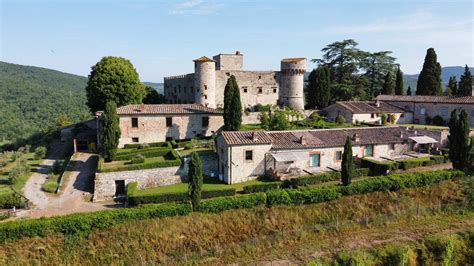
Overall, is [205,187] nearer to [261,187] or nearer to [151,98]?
[261,187]

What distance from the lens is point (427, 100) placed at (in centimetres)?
4628

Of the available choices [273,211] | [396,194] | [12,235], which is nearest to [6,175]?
[12,235]

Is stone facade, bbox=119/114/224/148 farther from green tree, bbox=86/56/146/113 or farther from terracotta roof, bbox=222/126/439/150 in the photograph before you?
terracotta roof, bbox=222/126/439/150

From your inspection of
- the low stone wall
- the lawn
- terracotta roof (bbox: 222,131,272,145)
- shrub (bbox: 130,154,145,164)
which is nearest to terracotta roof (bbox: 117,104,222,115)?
shrub (bbox: 130,154,145,164)

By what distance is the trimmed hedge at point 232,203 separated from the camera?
22.1 m

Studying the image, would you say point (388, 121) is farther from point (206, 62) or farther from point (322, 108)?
point (206, 62)

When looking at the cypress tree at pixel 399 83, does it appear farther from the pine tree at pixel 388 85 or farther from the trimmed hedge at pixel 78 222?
the trimmed hedge at pixel 78 222

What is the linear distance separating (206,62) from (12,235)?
3293 cm

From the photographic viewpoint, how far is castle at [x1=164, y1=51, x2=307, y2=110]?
165 feet

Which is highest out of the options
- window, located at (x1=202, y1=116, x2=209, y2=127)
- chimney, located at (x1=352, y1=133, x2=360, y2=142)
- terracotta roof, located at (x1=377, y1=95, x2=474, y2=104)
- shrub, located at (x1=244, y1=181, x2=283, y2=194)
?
terracotta roof, located at (x1=377, y1=95, x2=474, y2=104)

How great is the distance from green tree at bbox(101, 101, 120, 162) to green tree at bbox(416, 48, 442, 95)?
4793cm

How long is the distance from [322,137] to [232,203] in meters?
13.5

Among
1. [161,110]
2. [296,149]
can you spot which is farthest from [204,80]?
[296,149]

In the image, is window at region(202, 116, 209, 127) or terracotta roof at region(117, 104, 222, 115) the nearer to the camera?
terracotta roof at region(117, 104, 222, 115)
